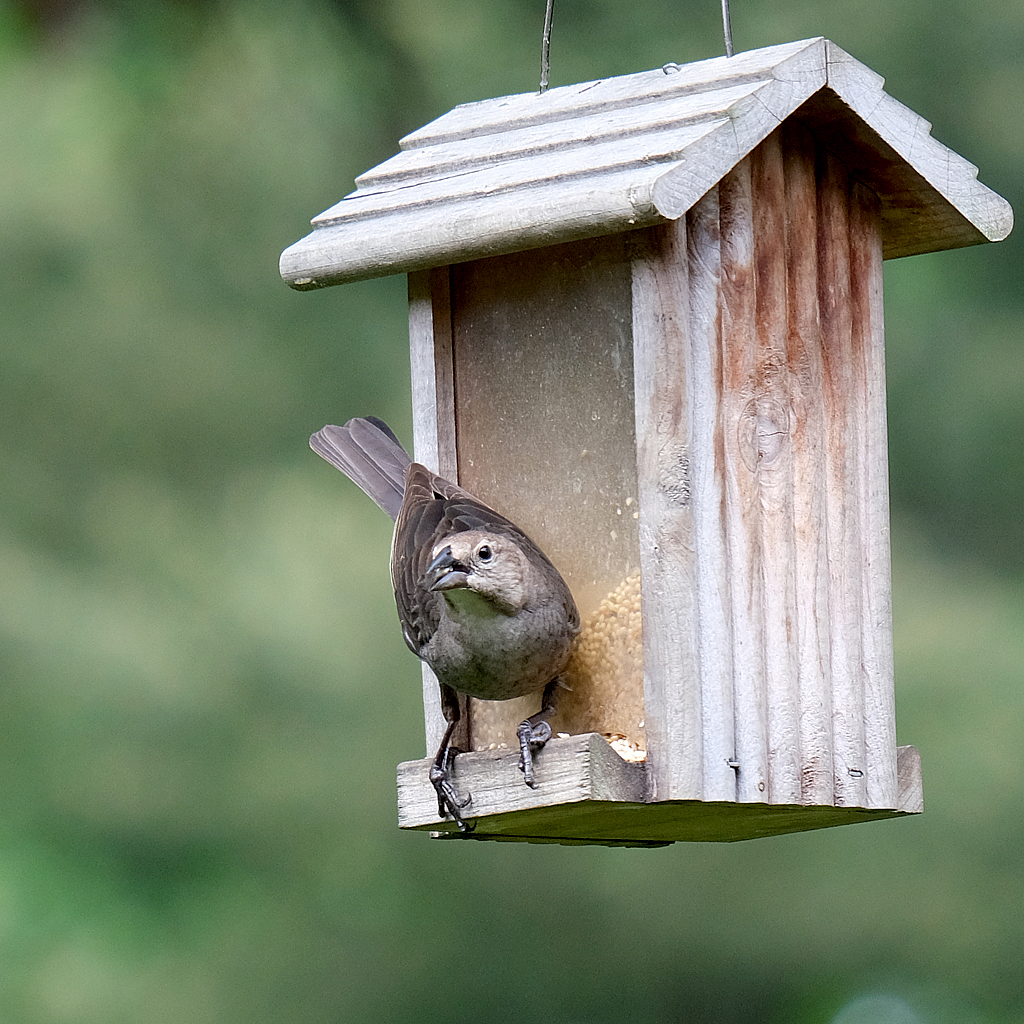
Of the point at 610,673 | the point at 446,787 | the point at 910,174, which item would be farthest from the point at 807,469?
the point at 446,787

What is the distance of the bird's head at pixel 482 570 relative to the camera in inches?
139

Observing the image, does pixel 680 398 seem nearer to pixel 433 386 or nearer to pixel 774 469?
pixel 774 469

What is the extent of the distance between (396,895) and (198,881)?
76cm

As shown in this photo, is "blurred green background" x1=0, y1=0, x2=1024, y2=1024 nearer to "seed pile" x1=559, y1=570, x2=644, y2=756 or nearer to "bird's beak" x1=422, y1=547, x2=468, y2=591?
"seed pile" x1=559, y1=570, x2=644, y2=756

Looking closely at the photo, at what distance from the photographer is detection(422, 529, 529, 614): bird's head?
354 cm

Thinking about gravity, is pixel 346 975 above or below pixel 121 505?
below

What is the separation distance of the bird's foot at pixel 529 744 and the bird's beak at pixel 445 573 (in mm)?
278

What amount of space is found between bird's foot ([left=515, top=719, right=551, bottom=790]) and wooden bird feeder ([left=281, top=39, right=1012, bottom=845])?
34mm

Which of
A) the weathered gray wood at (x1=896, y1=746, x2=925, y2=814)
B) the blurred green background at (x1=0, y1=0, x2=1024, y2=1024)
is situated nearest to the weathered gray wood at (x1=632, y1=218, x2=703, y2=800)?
the weathered gray wood at (x1=896, y1=746, x2=925, y2=814)

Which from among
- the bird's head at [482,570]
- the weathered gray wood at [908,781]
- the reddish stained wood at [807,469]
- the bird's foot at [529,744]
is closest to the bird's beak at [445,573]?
the bird's head at [482,570]

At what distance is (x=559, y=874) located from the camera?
789 cm

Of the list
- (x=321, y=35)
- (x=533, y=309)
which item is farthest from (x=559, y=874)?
(x=533, y=309)

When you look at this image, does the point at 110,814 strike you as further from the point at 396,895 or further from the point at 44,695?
the point at 396,895

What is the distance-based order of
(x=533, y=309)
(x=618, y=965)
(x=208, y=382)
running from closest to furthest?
(x=533, y=309), (x=618, y=965), (x=208, y=382)
